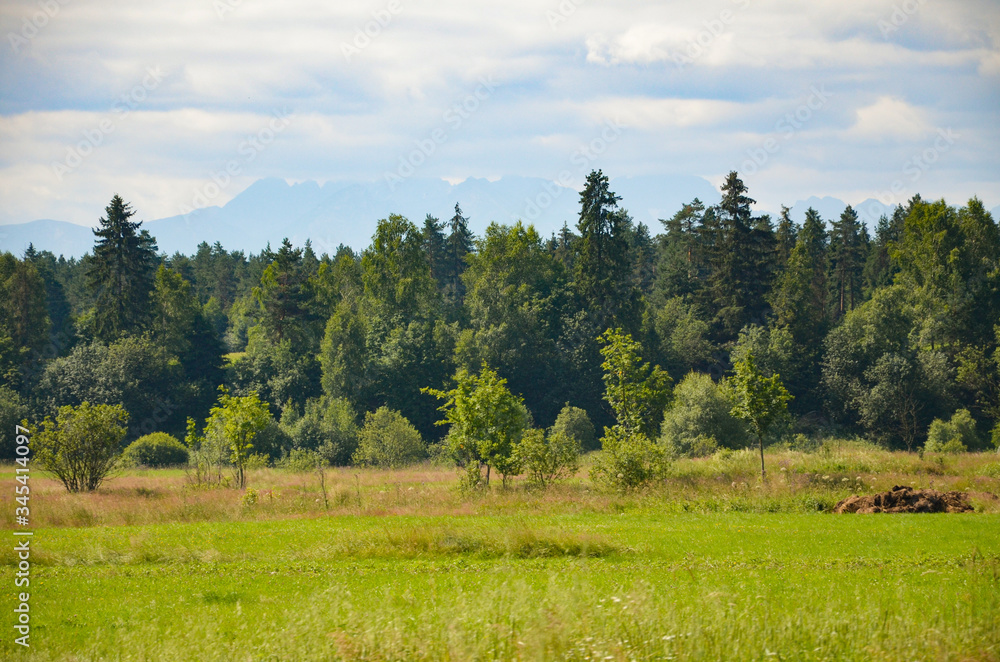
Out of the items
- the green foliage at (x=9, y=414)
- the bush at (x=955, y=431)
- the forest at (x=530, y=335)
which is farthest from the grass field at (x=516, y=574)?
the green foliage at (x=9, y=414)

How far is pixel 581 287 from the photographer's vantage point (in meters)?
72.0

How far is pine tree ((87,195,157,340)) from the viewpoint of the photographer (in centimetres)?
7062

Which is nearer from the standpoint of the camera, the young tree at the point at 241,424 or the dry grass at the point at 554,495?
the dry grass at the point at 554,495

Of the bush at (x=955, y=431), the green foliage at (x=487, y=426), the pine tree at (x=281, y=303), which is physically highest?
the pine tree at (x=281, y=303)

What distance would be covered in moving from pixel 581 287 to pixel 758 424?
1505 inches

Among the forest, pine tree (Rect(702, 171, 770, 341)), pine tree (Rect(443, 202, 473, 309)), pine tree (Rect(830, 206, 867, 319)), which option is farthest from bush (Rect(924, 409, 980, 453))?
pine tree (Rect(443, 202, 473, 309))

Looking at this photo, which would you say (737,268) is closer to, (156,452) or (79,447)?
(156,452)

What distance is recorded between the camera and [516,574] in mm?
16328

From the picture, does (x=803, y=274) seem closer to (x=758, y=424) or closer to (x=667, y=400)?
(x=667, y=400)

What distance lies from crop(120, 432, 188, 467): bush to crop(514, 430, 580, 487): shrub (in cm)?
3114

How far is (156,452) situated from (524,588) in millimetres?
47032

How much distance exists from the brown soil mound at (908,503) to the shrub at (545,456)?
35.7 feet

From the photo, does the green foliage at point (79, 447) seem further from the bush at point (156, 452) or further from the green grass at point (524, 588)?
the bush at point (156, 452)

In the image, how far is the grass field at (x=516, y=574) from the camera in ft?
33.3
